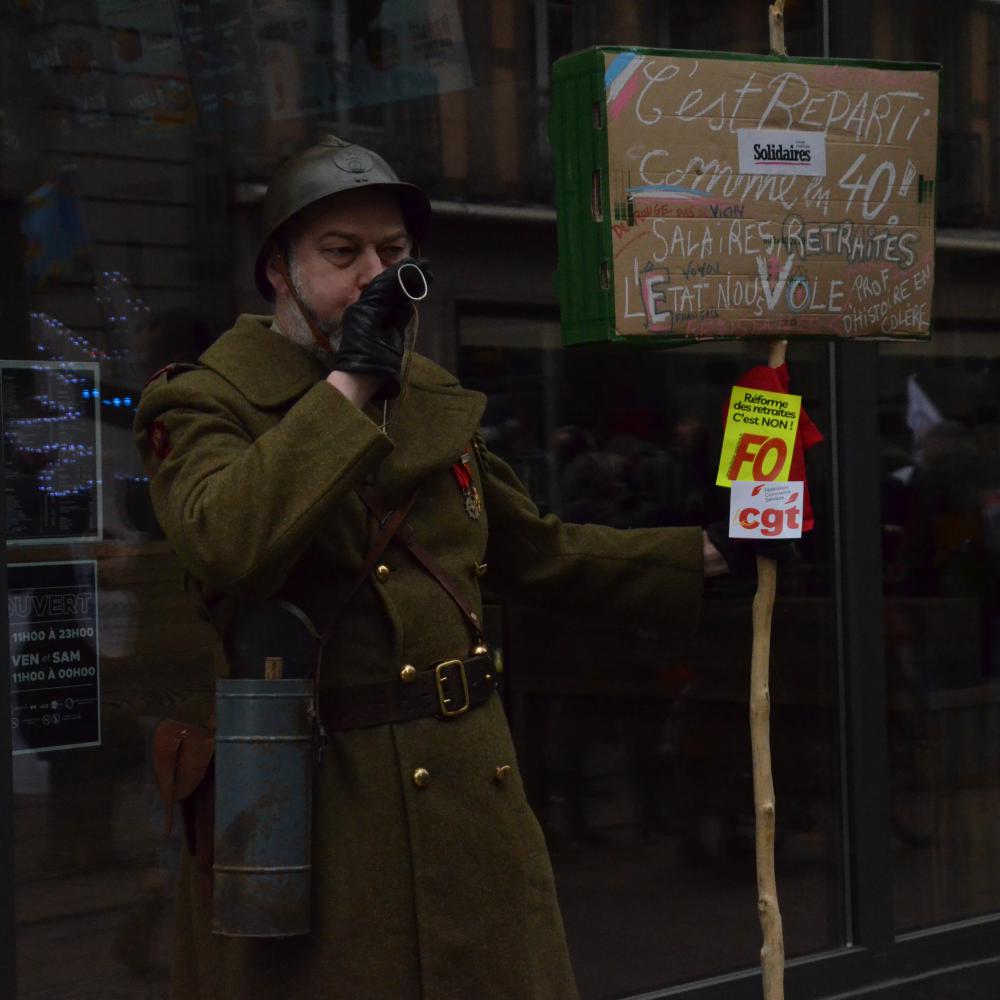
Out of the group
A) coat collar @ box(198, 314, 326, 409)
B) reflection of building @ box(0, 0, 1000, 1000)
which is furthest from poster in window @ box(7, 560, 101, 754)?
coat collar @ box(198, 314, 326, 409)

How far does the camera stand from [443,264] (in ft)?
15.6

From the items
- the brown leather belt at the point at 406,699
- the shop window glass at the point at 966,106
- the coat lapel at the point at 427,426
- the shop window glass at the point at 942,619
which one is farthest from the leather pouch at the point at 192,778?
the shop window glass at the point at 966,106

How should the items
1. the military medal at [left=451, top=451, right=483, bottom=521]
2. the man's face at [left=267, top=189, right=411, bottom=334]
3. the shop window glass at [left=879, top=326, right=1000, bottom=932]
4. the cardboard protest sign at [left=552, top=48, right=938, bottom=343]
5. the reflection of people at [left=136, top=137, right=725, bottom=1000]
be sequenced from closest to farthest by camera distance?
the reflection of people at [left=136, top=137, right=725, bottom=1000] < the man's face at [left=267, top=189, right=411, bottom=334] < the military medal at [left=451, top=451, right=483, bottom=521] < the cardboard protest sign at [left=552, top=48, right=938, bottom=343] < the shop window glass at [left=879, top=326, right=1000, bottom=932]

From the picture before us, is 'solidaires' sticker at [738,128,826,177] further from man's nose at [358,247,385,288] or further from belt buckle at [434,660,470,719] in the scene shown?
belt buckle at [434,660,470,719]

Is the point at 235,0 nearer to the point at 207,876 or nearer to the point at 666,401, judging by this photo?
the point at 666,401

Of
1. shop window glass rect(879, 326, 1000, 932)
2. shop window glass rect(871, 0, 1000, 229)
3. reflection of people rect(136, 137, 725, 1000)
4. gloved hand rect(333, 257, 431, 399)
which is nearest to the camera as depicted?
gloved hand rect(333, 257, 431, 399)

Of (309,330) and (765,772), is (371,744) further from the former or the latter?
(765,772)

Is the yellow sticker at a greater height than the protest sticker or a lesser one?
greater

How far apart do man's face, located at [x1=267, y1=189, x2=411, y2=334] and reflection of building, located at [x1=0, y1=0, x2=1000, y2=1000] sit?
1.23m

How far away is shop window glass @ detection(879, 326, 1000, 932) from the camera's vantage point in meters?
5.69

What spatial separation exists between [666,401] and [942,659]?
142 centimetres

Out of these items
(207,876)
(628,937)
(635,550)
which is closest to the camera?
(207,876)

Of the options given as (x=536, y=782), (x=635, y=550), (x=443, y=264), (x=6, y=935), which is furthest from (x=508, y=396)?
(x=6, y=935)

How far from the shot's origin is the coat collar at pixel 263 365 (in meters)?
3.00
